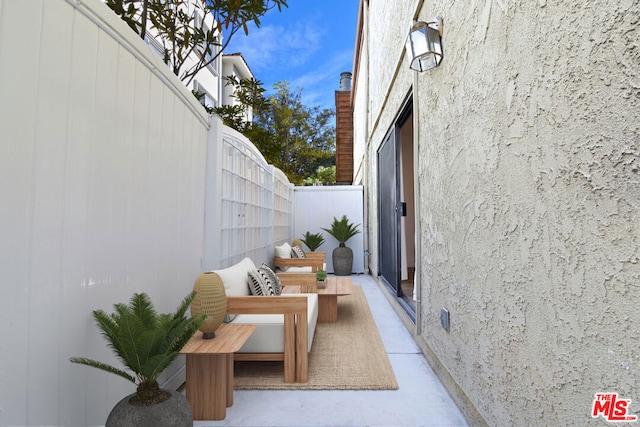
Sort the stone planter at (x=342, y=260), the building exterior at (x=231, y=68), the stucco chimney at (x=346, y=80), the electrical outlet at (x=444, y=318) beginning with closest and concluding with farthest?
the electrical outlet at (x=444, y=318)
the stone planter at (x=342, y=260)
the building exterior at (x=231, y=68)
the stucco chimney at (x=346, y=80)

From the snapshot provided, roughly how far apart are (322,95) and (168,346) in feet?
57.3

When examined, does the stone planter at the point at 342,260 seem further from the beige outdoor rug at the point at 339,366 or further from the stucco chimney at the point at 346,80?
the stucco chimney at the point at 346,80

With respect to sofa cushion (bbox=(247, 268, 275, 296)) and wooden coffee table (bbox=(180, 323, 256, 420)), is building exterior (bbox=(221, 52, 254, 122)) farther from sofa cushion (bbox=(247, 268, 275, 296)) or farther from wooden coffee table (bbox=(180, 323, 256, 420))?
wooden coffee table (bbox=(180, 323, 256, 420))

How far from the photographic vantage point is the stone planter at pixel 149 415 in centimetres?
129

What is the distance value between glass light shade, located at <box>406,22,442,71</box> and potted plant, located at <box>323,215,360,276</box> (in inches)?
209

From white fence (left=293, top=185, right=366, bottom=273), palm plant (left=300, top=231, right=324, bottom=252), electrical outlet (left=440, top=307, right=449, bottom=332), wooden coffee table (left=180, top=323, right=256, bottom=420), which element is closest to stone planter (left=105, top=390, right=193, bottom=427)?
wooden coffee table (left=180, top=323, right=256, bottom=420)

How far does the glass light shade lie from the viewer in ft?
8.04

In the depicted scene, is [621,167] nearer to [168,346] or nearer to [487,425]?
[487,425]

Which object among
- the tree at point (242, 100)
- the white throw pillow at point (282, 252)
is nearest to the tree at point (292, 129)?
the white throw pillow at point (282, 252)

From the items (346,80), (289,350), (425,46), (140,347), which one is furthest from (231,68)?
(140,347)

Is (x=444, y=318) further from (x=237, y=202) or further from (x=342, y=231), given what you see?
(x=342, y=231)

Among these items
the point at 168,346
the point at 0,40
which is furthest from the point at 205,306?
the point at 0,40

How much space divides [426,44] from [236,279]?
2190 mm

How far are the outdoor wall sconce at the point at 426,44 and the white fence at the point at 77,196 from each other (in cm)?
168
